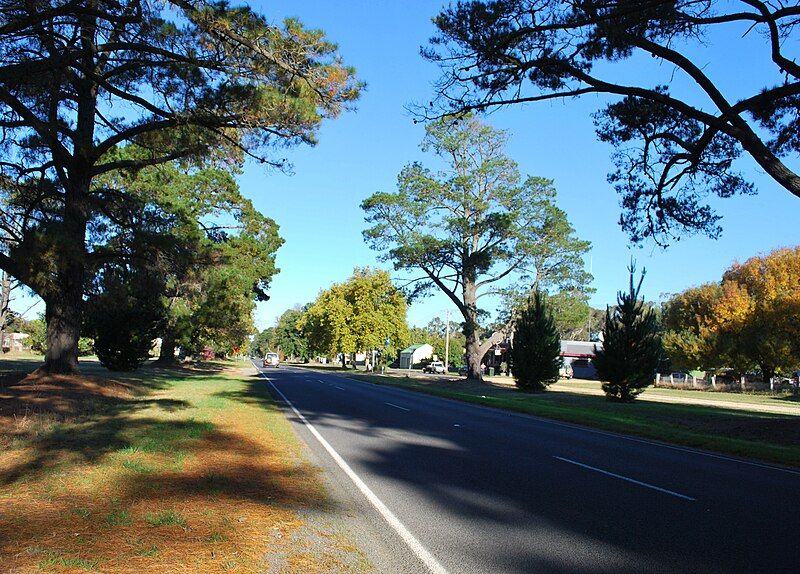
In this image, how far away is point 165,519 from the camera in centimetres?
566

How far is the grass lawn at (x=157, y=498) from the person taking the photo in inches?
187

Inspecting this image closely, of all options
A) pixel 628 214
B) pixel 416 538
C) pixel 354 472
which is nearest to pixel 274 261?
pixel 628 214

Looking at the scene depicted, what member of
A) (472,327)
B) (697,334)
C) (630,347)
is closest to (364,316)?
(472,327)

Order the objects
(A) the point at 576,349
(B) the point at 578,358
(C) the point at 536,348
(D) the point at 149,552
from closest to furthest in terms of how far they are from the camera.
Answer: (D) the point at 149,552
(C) the point at 536,348
(B) the point at 578,358
(A) the point at 576,349

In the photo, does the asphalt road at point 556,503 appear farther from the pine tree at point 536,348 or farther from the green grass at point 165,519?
the pine tree at point 536,348

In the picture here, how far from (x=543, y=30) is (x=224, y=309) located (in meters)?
30.6

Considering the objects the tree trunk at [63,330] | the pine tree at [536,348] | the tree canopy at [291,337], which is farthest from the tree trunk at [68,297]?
the tree canopy at [291,337]

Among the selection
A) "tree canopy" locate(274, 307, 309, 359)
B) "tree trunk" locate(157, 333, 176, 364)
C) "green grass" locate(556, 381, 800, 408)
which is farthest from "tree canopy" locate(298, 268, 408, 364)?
"tree canopy" locate(274, 307, 309, 359)

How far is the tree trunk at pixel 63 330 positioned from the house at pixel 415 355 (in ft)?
332

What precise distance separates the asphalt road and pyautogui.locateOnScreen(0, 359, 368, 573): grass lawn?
677 millimetres

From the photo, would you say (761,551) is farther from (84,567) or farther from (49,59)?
(49,59)

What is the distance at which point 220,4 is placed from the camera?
11953mm

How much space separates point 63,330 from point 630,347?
21308 mm

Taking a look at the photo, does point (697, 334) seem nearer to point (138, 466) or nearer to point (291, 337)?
point (138, 466)
